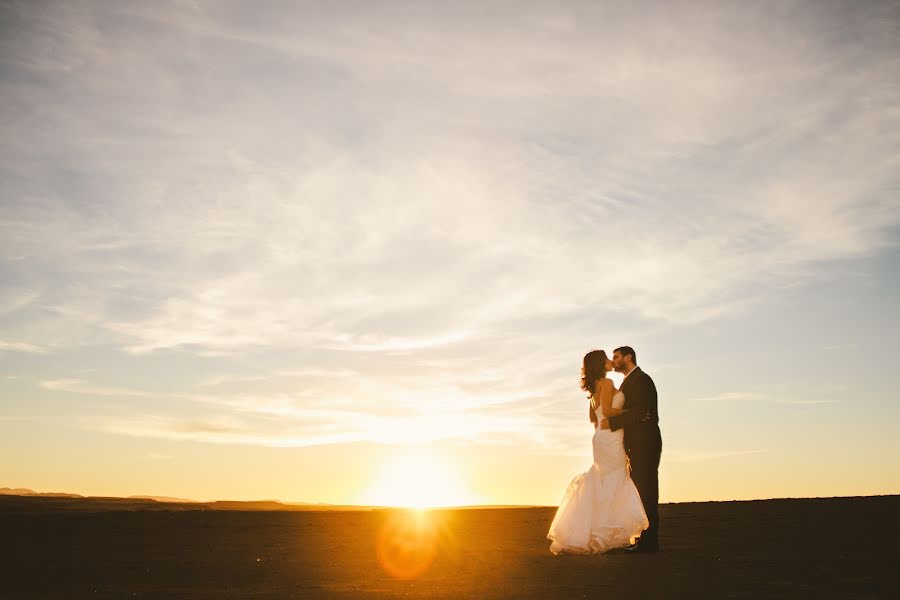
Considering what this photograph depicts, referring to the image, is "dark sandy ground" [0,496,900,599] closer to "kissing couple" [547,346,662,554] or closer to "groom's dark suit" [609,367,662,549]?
"kissing couple" [547,346,662,554]

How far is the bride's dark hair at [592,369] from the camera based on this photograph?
1316 cm

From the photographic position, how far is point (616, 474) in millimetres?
12914

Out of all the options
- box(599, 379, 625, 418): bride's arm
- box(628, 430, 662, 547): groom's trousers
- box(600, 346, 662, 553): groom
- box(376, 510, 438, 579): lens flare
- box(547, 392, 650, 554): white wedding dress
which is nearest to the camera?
box(376, 510, 438, 579): lens flare

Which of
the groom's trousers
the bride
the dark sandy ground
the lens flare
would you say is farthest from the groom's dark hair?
the lens flare

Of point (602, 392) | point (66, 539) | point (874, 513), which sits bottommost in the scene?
point (66, 539)

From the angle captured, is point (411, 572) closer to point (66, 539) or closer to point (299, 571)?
point (299, 571)

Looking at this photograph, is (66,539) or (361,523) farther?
(361,523)

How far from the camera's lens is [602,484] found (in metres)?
12.9

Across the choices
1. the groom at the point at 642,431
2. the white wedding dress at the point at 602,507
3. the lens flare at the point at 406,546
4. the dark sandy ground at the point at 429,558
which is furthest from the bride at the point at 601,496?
the lens flare at the point at 406,546

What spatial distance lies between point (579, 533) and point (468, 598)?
548 cm

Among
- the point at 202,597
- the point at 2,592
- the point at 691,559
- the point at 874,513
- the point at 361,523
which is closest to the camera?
the point at 202,597

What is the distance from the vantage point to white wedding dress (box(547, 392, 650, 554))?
1229 cm

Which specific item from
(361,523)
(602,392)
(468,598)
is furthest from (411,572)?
(361,523)

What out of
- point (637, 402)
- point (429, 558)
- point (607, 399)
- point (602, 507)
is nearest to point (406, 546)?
point (429, 558)
